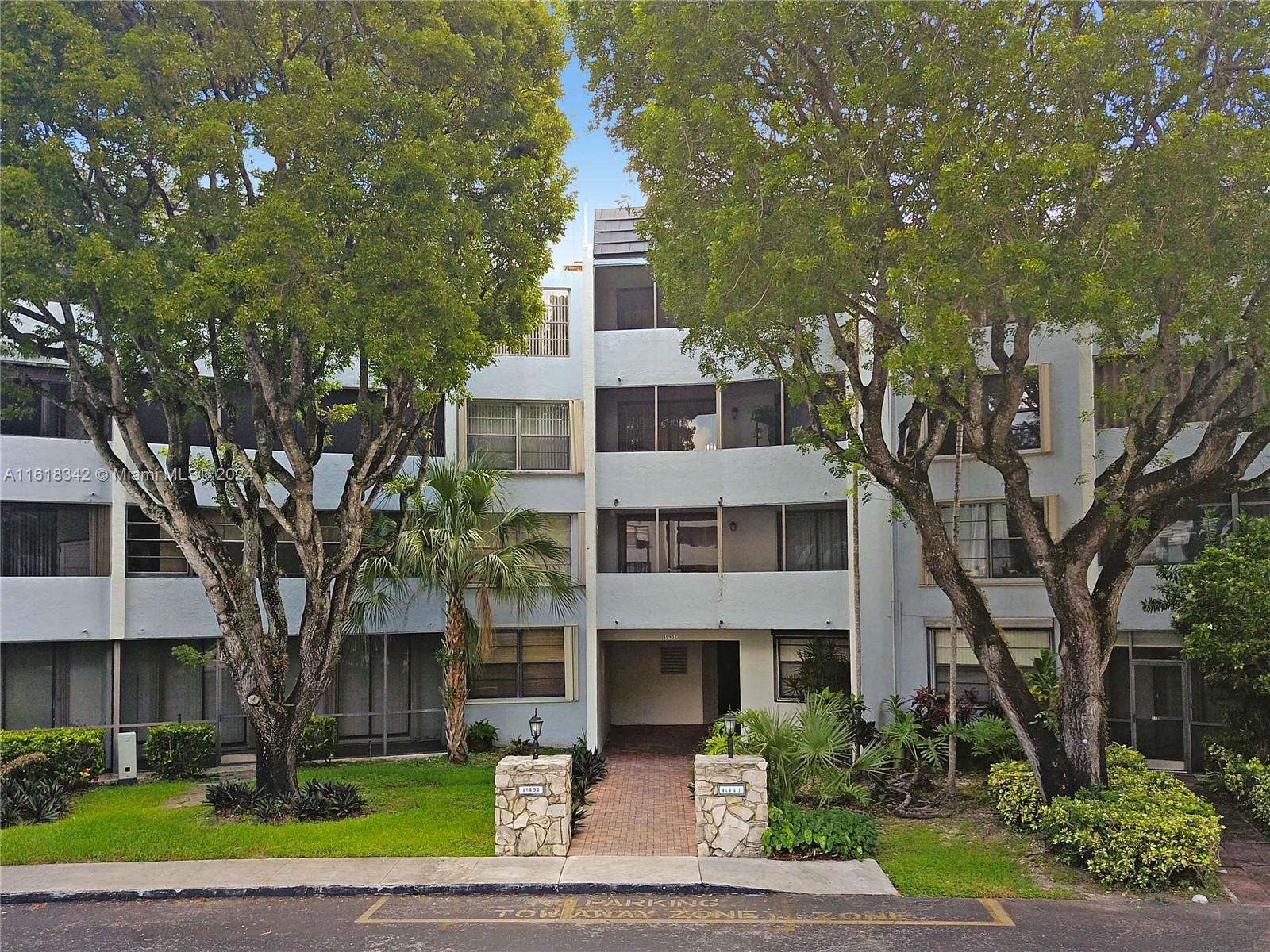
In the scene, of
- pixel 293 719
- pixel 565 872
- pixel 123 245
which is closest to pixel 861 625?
pixel 565 872

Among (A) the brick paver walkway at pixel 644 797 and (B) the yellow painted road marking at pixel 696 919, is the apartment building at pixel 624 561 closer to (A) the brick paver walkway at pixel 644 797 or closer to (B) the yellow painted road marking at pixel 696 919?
(A) the brick paver walkway at pixel 644 797

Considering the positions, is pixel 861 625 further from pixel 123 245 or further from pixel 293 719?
pixel 123 245

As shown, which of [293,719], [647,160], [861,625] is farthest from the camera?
[861,625]

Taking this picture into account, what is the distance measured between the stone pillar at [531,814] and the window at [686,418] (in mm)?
8985

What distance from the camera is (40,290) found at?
39.1 ft

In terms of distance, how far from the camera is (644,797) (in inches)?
615

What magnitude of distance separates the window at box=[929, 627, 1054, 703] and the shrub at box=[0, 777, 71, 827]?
1439cm

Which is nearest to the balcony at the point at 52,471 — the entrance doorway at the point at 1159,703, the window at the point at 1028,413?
the window at the point at 1028,413

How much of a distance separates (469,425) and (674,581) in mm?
5346

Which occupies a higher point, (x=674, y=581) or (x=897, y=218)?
(x=897, y=218)

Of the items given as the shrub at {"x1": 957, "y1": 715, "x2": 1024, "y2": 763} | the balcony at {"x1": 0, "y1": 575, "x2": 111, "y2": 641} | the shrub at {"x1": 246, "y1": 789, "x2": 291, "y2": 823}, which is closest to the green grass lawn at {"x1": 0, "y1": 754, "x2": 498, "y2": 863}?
the shrub at {"x1": 246, "y1": 789, "x2": 291, "y2": 823}

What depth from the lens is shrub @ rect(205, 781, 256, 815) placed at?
43.9 ft

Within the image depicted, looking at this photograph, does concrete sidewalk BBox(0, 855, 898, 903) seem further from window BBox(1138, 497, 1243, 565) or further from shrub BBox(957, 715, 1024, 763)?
window BBox(1138, 497, 1243, 565)

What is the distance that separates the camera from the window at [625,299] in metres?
19.8
